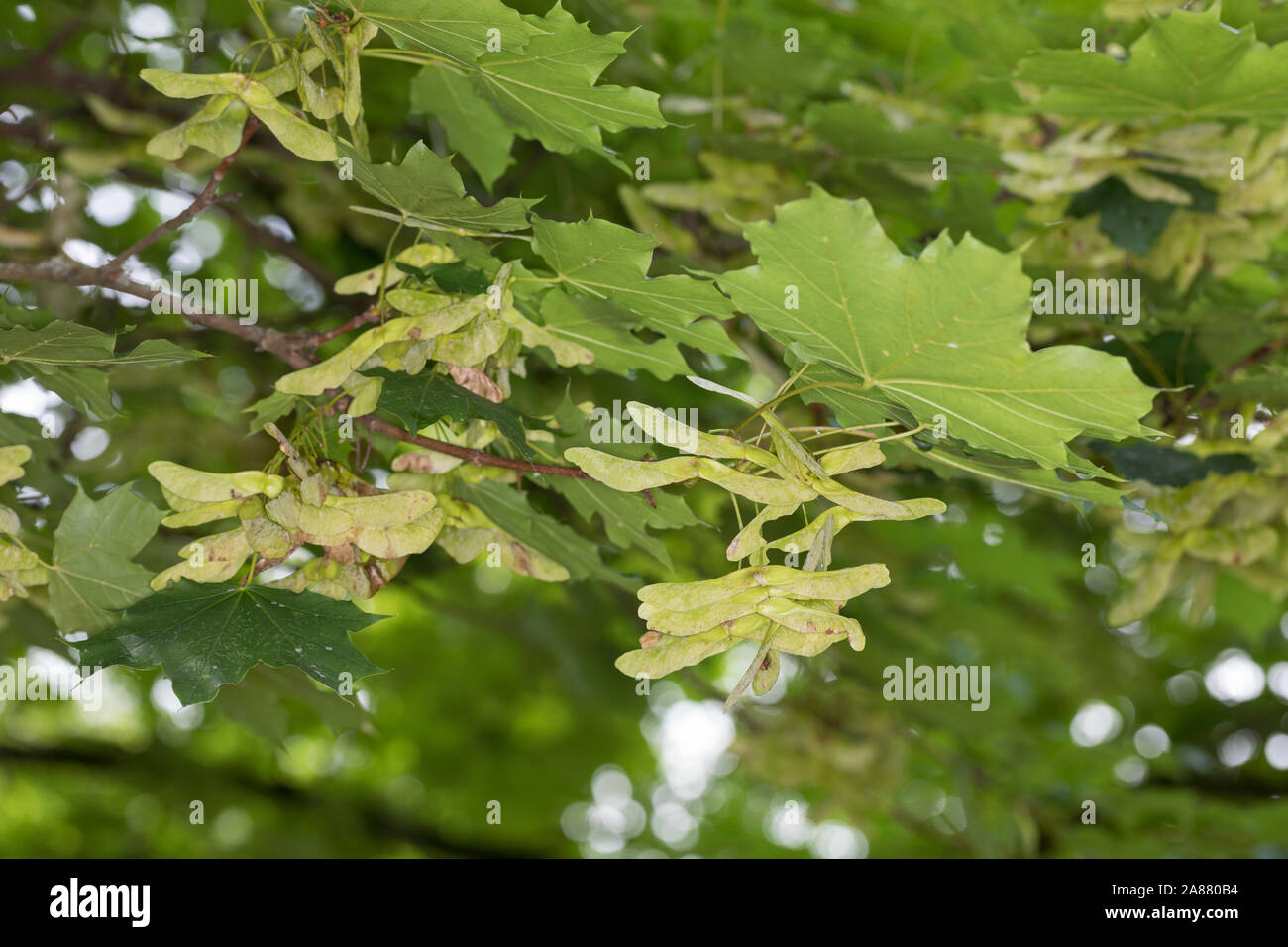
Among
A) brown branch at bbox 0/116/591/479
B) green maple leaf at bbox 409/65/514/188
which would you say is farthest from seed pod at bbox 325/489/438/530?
green maple leaf at bbox 409/65/514/188

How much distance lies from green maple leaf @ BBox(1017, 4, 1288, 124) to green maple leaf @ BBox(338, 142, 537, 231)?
1.24m

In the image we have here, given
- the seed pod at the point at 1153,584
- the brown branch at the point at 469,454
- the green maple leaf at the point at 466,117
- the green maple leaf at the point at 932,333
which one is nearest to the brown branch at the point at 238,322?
the brown branch at the point at 469,454

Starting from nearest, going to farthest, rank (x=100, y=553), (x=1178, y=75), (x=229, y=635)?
(x=229, y=635) → (x=100, y=553) → (x=1178, y=75)

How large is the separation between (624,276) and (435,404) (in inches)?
12.8

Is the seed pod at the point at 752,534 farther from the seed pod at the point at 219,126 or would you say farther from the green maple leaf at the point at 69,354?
the seed pod at the point at 219,126

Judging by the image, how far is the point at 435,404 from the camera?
133 centimetres

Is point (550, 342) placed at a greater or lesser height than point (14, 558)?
greater

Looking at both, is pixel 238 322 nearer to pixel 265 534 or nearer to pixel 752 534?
pixel 265 534

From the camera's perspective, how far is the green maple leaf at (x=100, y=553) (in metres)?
1.62

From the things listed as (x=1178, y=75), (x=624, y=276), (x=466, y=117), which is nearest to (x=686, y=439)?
(x=624, y=276)

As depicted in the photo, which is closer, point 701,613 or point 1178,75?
point 701,613

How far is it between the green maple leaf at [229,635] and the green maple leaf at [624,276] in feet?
1.80

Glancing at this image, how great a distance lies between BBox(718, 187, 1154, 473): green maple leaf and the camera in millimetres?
1139
